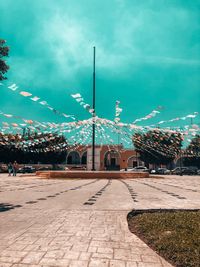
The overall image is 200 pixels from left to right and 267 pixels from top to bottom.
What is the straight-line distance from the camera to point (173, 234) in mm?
4801

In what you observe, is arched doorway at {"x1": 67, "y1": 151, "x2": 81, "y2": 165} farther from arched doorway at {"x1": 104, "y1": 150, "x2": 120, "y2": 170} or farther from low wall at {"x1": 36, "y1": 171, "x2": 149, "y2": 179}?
low wall at {"x1": 36, "y1": 171, "x2": 149, "y2": 179}

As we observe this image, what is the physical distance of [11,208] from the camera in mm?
8000

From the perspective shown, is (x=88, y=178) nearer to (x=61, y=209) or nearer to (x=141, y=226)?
(x=61, y=209)

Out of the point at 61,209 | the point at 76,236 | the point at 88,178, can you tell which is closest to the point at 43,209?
the point at 61,209

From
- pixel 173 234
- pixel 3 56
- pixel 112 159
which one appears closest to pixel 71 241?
pixel 173 234

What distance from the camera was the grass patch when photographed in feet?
12.6

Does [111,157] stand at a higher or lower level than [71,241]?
higher

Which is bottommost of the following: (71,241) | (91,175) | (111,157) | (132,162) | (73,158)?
(71,241)

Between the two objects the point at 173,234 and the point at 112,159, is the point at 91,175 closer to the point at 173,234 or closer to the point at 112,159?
the point at 173,234

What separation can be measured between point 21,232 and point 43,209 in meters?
2.53

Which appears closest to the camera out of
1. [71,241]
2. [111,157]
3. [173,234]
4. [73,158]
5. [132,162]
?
[71,241]

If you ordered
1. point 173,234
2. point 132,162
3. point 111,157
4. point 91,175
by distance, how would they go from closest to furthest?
point 173,234 → point 91,175 → point 132,162 → point 111,157

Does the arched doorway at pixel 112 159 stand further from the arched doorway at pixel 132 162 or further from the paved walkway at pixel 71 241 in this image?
the paved walkway at pixel 71 241

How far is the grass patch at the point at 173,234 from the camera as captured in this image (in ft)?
12.6
